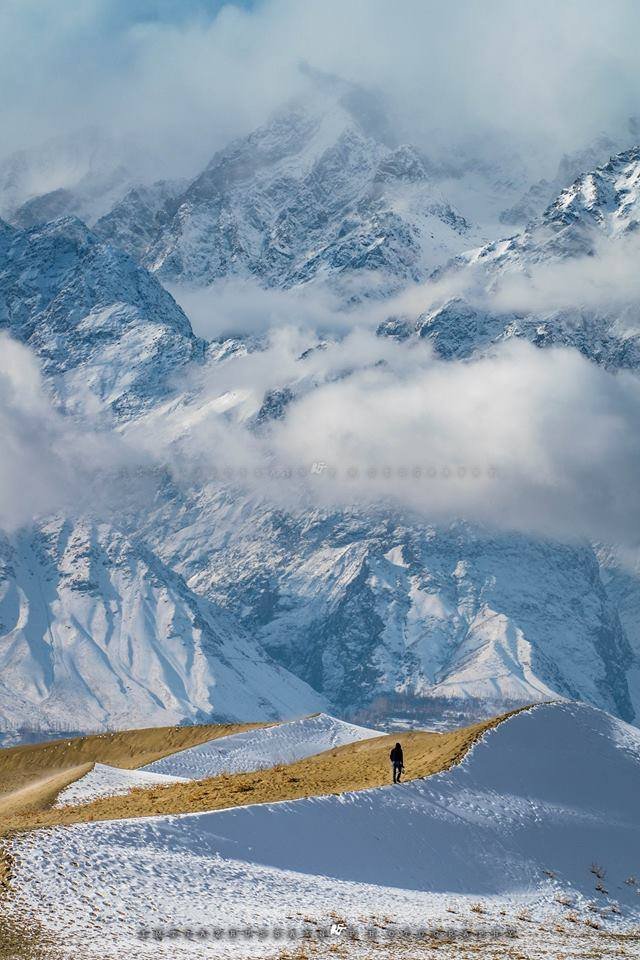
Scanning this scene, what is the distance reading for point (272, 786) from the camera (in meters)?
55.2

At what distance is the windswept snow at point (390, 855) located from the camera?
39719 millimetres

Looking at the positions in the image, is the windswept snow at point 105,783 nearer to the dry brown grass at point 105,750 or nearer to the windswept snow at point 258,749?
the windswept snow at point 258,749

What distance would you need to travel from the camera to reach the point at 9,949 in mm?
34750

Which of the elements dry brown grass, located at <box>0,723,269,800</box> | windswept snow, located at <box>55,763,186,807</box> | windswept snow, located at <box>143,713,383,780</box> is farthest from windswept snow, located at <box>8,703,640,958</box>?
dry brown grass, located at <box>0,723,269,800</box>

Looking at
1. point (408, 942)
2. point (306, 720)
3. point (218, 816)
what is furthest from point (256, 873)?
point (306, 720)

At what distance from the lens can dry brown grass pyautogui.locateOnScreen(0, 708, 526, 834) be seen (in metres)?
52.4

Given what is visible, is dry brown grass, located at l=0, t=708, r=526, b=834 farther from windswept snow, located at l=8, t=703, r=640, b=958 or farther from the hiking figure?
windswept snow, located at l=8, t=703, r=640, b=958

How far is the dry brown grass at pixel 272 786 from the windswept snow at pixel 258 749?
21.3 metres

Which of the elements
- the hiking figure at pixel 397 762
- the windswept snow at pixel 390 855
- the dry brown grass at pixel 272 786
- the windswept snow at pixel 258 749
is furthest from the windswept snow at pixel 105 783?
the windswept snow at pixel 390 855

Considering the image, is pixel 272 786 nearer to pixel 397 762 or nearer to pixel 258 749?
pixel 397 762

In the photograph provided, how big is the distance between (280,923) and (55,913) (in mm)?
6399

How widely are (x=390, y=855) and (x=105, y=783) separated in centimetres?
2583

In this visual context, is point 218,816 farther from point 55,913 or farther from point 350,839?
point 55,913

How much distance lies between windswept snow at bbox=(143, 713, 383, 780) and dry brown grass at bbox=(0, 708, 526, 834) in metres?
21.3
